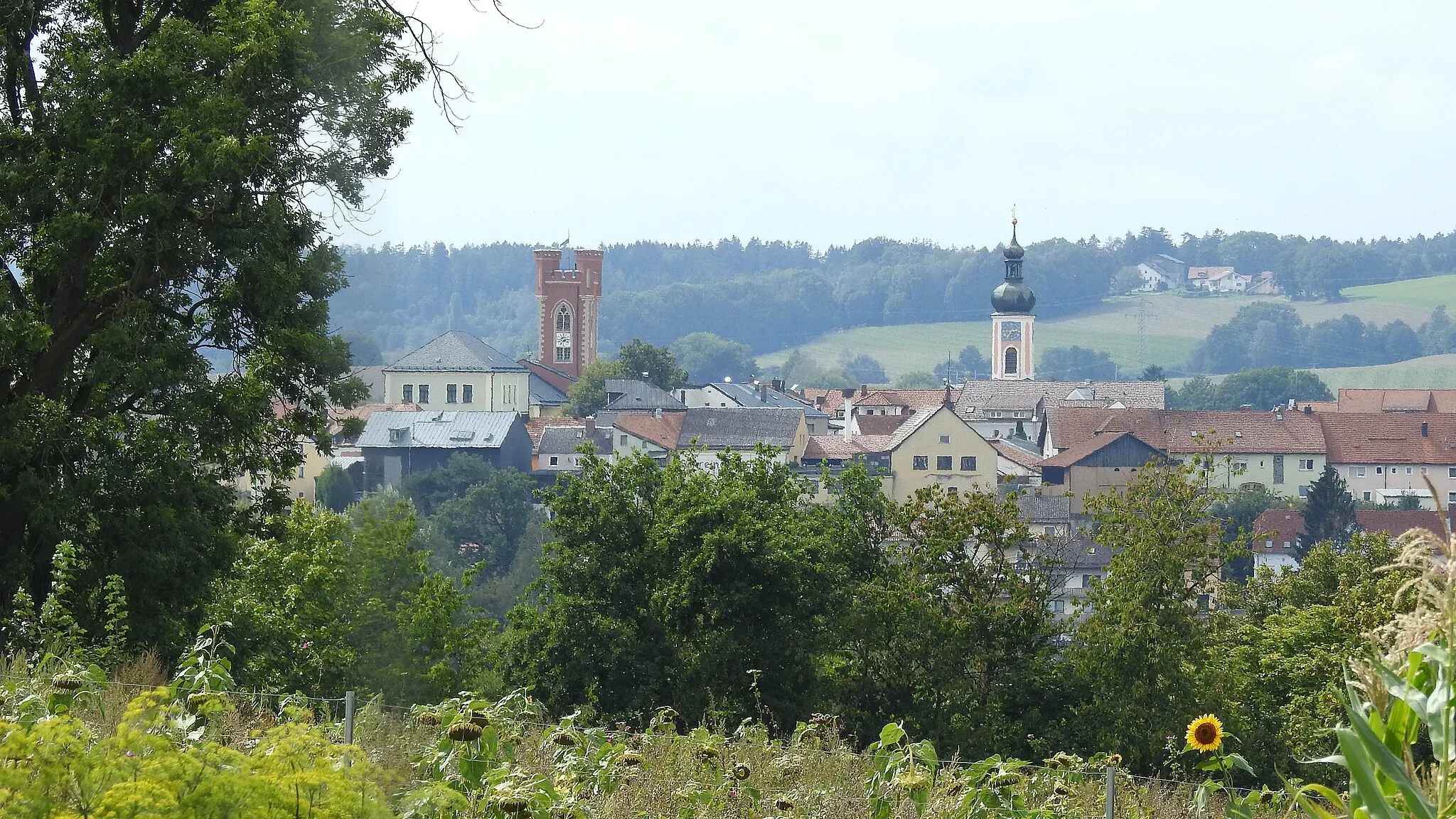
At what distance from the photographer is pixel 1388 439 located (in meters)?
107

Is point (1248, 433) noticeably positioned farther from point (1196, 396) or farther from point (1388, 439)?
point (1196, 396)

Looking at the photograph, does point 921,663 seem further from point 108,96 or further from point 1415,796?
point 1415,796

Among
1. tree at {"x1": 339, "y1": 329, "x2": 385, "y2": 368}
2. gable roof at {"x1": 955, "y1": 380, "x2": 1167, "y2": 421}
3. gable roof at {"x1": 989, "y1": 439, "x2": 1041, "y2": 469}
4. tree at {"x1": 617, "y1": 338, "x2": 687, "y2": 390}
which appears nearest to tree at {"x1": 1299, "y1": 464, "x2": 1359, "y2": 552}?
gable roof at {"x1": 989, "y1": 439, "x2": 1041, "y2": 469}

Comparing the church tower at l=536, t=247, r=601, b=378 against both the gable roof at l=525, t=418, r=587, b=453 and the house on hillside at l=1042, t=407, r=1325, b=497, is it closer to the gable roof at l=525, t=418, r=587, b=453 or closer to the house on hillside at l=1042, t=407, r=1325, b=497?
the gable roof at l=525, t=418, r=587, b=453

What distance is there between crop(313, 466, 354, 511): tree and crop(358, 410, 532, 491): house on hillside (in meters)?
18.0

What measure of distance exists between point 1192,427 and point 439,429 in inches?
1855

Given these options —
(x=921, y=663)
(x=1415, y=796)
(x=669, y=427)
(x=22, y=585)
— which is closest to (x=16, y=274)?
(x=22, y=585)

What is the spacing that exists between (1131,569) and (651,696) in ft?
25.0

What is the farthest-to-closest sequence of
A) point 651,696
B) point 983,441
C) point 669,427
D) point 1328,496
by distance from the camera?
1. point 669,427
2. point 983,441
3. point 1328,496
4. point 651,696

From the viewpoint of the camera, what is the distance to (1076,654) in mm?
24422

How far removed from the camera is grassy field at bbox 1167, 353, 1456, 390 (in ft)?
Answer: 559

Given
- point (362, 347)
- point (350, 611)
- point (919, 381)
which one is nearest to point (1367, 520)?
point (350, 611)

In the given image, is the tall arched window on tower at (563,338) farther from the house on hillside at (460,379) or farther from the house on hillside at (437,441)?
the house on hillside at (437,441)

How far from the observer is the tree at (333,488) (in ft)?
157
